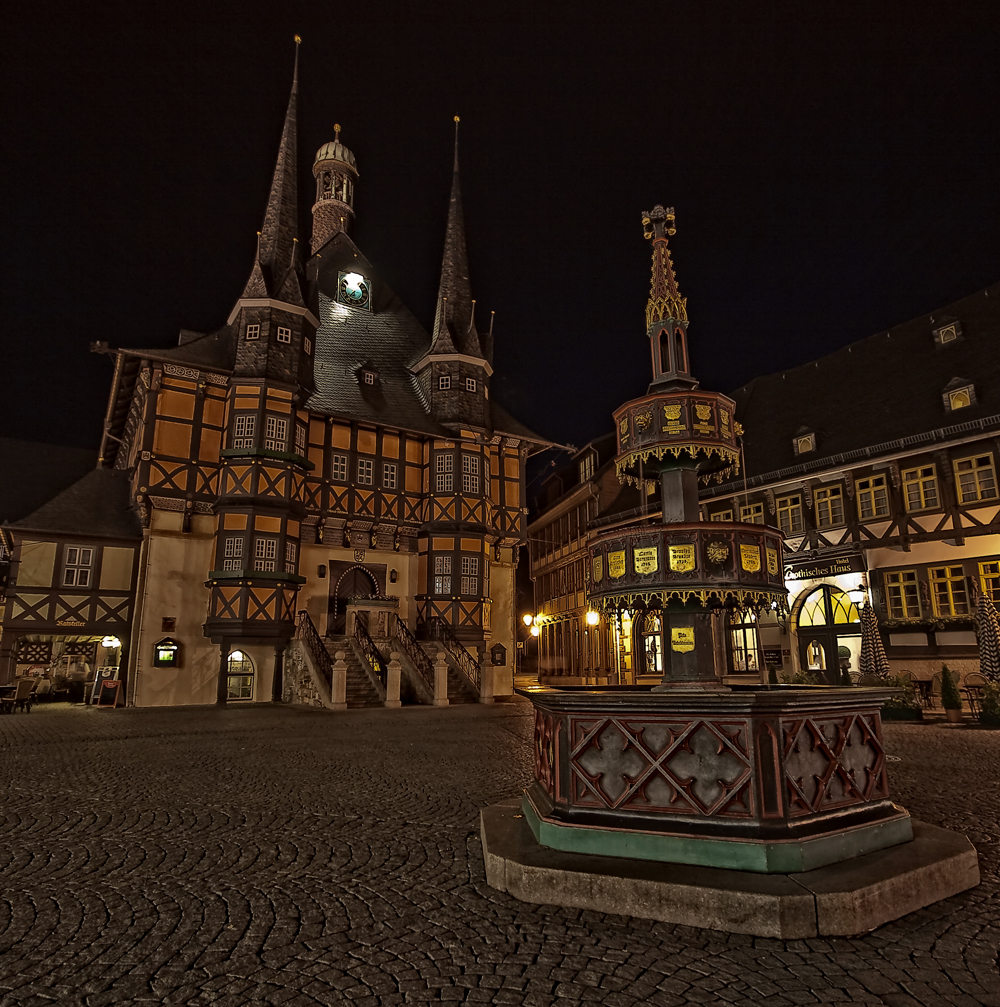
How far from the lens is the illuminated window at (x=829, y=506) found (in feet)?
80.1

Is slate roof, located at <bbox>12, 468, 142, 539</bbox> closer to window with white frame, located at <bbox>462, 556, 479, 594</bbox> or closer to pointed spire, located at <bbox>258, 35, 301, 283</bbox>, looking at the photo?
pointed spire, located at <bbox>258, 35, 301, 283</bbox>

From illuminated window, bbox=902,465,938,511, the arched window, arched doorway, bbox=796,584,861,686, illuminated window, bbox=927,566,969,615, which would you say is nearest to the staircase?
the arched window

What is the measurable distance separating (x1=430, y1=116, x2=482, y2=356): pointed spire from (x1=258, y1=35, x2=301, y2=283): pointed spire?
6.90m

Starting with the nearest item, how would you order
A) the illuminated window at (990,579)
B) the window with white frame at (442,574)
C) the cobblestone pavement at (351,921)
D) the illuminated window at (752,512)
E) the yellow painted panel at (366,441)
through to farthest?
the cobblestone pavement at (351,921), the illuminated window at (990,579), the illuminated window at (752,512), the window with white frame at (442,574), the yellow painted panel at (366,441)

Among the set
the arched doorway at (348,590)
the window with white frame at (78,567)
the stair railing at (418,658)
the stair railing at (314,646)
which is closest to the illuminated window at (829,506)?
the stair railing at (418,658)

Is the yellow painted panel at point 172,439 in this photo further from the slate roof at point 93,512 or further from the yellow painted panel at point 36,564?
the yellow painted panel at point 36,564

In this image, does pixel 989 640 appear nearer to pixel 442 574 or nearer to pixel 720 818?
pixel 720 818

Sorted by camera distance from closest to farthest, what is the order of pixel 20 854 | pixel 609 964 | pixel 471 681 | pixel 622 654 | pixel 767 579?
1. pixel 609 964
2. pixel 20 854
3. pixel 767 579
4. pixel 471 681
5. pixel 622 654

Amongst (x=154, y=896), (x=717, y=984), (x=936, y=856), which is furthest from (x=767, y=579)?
(x=154, y=896)

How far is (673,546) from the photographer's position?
20.6 feet

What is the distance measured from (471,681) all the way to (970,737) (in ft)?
49.0

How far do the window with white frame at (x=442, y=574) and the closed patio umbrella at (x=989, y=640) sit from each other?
692 inches

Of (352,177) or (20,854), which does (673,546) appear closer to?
(20,854)

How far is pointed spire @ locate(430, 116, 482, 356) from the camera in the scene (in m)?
30.4
